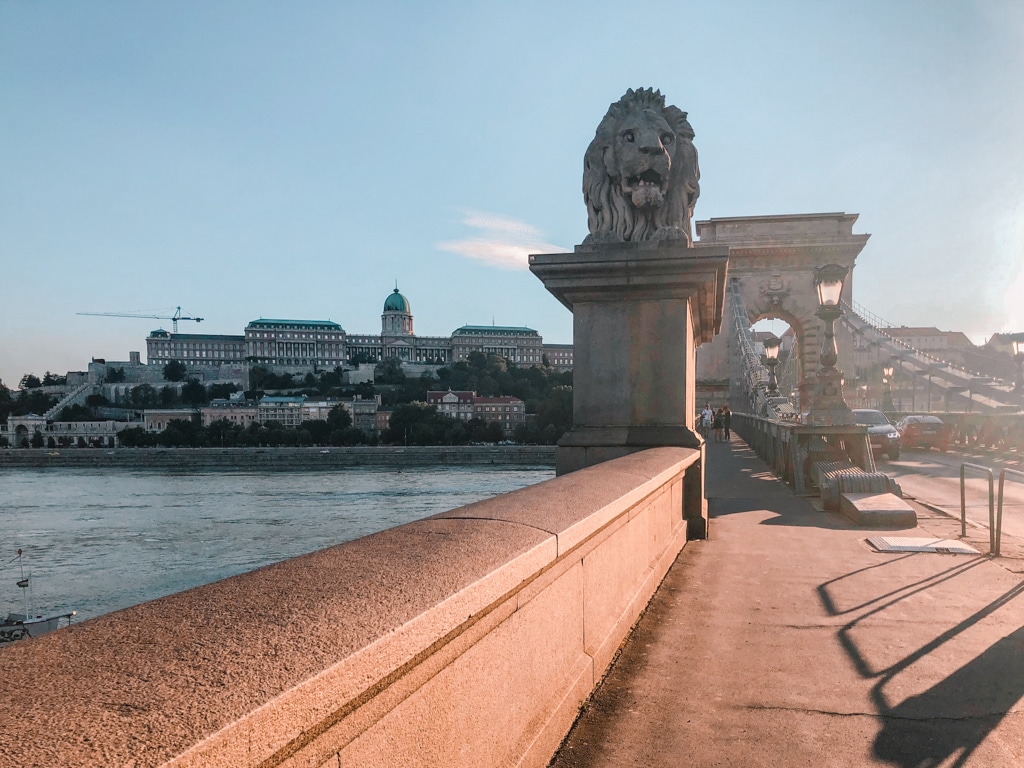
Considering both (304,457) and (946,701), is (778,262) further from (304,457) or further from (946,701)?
(304,457)

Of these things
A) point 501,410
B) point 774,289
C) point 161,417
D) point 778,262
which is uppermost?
point 778,262

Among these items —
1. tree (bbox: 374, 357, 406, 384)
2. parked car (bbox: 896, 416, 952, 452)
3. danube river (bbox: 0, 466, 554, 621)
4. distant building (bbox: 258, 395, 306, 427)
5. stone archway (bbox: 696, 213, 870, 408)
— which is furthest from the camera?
tree (bbox: 374, 357, 406, 384)

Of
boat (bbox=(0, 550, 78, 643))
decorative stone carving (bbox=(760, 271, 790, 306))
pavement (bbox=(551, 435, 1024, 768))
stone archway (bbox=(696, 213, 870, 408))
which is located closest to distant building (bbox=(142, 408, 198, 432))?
stone archway (bbox=(696, 213, 870, 408))

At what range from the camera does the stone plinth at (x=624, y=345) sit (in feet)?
16.4

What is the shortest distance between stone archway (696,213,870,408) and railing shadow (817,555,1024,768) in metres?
37.0

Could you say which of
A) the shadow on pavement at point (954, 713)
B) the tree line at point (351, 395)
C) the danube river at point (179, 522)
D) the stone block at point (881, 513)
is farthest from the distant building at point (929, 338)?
the shadow on pavement at point (954, 713)

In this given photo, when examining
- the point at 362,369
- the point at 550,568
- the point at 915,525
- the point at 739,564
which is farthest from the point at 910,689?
the point at 362,369

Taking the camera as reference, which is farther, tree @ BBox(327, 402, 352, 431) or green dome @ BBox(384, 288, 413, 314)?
green dome @ BBox(384, 288, 413, 314)

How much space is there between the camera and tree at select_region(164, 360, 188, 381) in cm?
16688

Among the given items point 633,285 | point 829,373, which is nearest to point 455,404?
point 829,373

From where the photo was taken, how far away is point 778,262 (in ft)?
135

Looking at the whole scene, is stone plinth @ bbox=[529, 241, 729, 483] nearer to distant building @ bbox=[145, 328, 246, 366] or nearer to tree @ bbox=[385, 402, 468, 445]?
tree @ bbox=[385, 402, 468, 445]

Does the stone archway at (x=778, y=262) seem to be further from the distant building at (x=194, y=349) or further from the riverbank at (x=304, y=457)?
the distant building at (x=194, y=349)

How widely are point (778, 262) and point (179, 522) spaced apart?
115 ft
